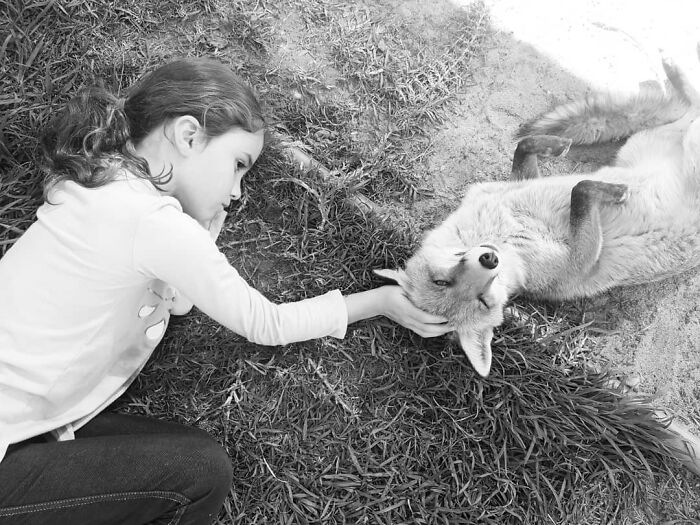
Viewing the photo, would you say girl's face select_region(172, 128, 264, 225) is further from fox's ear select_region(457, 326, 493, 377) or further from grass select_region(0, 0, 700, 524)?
fox's ear select_region(457, 326, 493, 377)

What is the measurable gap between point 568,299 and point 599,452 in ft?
3.18

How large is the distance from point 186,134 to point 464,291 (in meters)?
1.65

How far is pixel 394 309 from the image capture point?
294 cm

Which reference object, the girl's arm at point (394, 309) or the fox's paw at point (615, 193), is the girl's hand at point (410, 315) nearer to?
the girl's arm at point (394, 309)

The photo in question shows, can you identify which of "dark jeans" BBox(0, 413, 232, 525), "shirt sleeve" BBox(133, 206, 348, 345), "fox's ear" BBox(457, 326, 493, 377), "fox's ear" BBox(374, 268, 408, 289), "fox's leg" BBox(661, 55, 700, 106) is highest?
"fox's leg" BBox(661, 55, 700, 106)

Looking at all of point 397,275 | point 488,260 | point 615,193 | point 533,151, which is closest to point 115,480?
point 397,275

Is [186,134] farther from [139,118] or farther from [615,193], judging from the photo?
[615,193]

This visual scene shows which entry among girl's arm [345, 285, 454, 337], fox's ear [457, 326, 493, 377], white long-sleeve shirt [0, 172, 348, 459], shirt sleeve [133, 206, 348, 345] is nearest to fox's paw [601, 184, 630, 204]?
fox's ear [457, 326, 493, 377]

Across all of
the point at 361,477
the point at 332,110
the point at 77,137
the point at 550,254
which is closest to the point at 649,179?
the point at 550,254

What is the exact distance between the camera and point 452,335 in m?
3.17

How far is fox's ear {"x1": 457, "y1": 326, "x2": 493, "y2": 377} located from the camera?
2.88m

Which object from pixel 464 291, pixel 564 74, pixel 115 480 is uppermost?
pixel 564 74

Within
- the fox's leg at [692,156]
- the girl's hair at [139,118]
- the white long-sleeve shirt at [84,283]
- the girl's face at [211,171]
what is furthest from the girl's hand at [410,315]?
the fox's leg at [692,156]

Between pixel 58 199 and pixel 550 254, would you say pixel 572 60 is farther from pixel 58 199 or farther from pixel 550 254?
pixel 58 199
